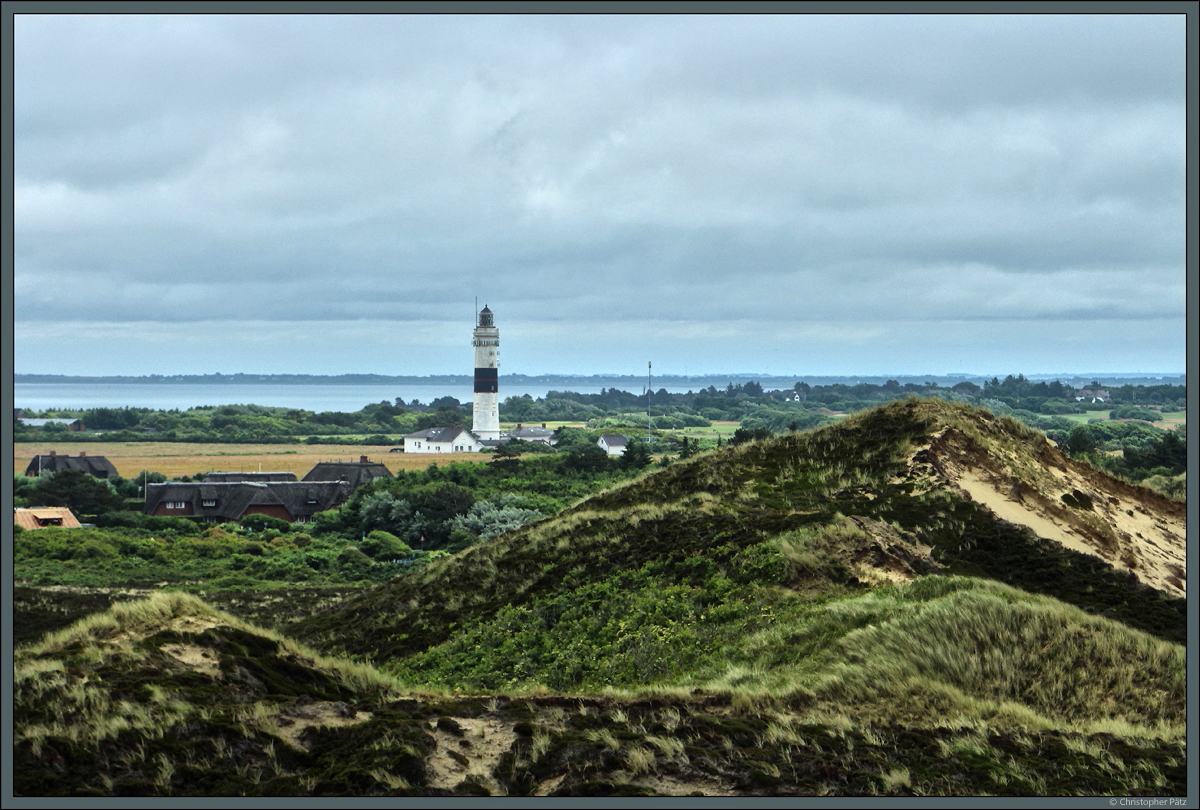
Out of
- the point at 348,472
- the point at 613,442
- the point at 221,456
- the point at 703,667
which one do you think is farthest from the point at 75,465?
the point at 703,667

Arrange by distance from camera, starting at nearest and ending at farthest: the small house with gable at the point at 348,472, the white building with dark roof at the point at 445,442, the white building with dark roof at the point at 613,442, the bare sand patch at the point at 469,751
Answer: the bare sand patch at the point at 469,751, the small house with gable at the point at 348,472, the white building with dark roof at the point at 613,442, the white building with dark roof at the point at 445,442

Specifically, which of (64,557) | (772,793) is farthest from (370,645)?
(64,557)

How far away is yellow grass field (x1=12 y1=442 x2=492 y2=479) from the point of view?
83.2 meters

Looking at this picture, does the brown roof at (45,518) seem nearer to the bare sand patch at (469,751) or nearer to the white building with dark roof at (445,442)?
the white building with dark roof at (445,442)

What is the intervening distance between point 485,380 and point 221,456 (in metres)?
32.3

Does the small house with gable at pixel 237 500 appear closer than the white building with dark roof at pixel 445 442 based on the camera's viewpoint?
Yes

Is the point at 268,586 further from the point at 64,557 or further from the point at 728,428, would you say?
the point at 728,428

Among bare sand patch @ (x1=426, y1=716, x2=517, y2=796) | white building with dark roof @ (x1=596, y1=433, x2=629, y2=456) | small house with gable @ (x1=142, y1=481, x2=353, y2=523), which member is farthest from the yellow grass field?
bare sand patch @ (x1=426, y1=716, x2=517, y2=796)

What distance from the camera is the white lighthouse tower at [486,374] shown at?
118 metres

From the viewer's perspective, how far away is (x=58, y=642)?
35.8 feet

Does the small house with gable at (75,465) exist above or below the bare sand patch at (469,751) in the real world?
below

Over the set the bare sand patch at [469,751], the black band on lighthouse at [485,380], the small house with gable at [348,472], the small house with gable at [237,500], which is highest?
the black band on lighthouse at [485,380]

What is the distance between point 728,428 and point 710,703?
11799cm

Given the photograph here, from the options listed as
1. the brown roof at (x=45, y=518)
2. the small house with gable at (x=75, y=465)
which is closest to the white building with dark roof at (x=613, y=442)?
the small house with gable at (x=75, y=465)
